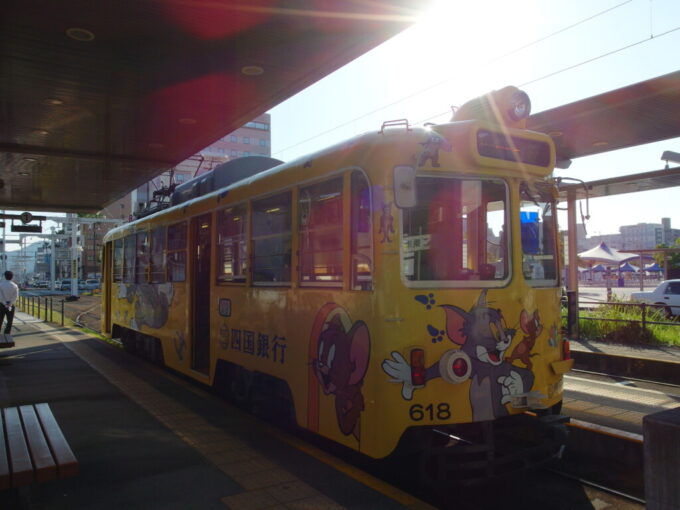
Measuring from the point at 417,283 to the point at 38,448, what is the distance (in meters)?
2.81

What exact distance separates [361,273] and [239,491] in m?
1.83

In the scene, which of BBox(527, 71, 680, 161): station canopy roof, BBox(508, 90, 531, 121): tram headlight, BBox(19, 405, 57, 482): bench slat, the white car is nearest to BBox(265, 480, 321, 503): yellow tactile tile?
BBox(19, 405, 57, 482): bench slat

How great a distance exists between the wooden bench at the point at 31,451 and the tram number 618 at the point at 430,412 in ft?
7.44

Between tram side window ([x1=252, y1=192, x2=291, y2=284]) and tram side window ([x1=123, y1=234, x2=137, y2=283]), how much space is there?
18.2 feet

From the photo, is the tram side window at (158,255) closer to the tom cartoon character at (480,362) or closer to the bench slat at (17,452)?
the bench slat at (17,452)

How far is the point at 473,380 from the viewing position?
4.22 m

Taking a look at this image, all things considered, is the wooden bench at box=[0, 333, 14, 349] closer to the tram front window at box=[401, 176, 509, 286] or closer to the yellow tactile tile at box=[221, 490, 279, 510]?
the yellow tactile tile at box=[221, 490, 279, 510]

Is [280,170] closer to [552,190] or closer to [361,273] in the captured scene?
[361,273]

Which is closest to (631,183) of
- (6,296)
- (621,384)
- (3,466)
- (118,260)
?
(621,384)

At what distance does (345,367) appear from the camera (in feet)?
14.6

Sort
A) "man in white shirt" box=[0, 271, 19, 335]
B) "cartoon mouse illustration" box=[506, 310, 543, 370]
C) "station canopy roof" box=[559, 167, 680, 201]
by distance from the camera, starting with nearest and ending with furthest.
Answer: "cartoon mouse illustration" box=[506, 310, 543, 370] < "station canopy roof" box=[559, 167, 680, 201] < "man in white shirt" box=[0, 271, 19, 335]

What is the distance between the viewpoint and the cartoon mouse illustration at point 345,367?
4.28 m

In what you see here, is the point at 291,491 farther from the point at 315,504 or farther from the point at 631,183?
the point at 631,183

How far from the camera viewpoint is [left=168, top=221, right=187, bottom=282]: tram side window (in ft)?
26.6
